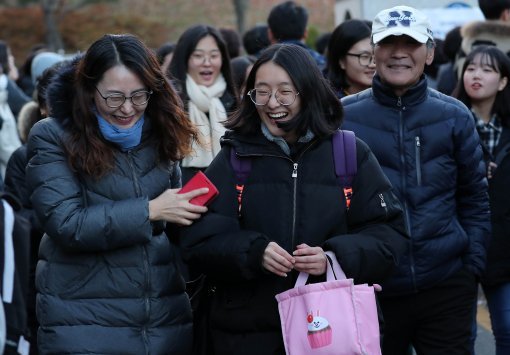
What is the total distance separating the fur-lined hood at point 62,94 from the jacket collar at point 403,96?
1494 mm

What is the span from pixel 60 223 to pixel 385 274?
1.35m

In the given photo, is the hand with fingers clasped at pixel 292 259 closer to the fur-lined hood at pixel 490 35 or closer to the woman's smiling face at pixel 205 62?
the woman's smiling face at pixel 205 62

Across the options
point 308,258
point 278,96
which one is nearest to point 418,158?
point 278,96

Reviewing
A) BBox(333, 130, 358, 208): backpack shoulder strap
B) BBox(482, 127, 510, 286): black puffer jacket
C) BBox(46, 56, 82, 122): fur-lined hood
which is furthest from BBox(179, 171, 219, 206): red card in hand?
BBox(482, 127, 510, 286): black puffer jacket

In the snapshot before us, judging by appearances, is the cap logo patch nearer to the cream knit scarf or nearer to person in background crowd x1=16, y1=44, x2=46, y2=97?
the cream knit scarf

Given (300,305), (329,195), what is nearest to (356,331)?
(300,305)

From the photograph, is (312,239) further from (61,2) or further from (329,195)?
(61,2)

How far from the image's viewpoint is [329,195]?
13.8ft

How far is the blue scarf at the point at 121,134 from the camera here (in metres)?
4.34

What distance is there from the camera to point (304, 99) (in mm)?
4309

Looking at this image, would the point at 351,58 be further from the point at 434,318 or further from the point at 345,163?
the point at 345,163

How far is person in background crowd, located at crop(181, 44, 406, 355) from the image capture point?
13.8 feet

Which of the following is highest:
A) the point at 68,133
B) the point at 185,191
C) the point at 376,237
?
the point at 68,133

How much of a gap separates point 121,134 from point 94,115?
6.2 inches
